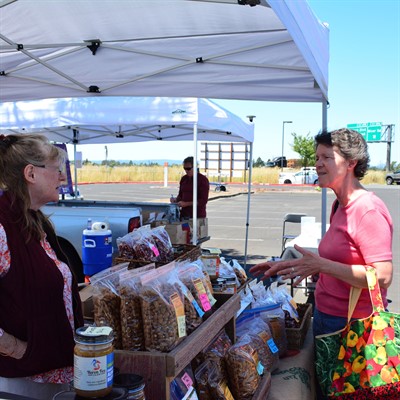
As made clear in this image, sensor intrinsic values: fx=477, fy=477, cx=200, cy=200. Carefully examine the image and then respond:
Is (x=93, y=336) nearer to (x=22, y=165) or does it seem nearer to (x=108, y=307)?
(x=108, y=307)

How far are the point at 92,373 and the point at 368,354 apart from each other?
1470mm

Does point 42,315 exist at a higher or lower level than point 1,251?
lower

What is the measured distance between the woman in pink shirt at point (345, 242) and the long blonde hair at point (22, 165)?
1222 mm

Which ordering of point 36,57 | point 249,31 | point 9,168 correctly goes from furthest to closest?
point 36,57 < point 249,31 < point 9,168

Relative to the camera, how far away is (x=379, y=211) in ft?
7.81

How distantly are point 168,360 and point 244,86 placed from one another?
3.20 meters

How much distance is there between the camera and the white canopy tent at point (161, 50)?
325 cm

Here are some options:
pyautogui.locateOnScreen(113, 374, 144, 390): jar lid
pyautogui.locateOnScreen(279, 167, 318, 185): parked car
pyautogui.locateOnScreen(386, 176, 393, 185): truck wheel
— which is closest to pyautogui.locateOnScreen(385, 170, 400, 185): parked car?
pyautogui.locateOnScreen(386, 176, 393, 185): truck wheel

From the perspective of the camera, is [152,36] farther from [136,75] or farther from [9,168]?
[9,168]

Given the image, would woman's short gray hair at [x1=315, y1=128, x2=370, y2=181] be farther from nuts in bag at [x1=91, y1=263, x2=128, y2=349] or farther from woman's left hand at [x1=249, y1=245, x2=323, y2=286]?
nuts in bag at [x1=91, y1=263, x2=128, y2=349]

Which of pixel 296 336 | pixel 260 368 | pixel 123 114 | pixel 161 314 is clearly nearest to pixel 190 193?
pixel 123 114

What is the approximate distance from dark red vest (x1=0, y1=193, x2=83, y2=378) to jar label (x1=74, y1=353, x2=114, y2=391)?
0.44 meters

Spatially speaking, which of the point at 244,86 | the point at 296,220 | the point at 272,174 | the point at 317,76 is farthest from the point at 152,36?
the point at 272,174

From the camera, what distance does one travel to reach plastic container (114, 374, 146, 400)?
1470 millimetres
